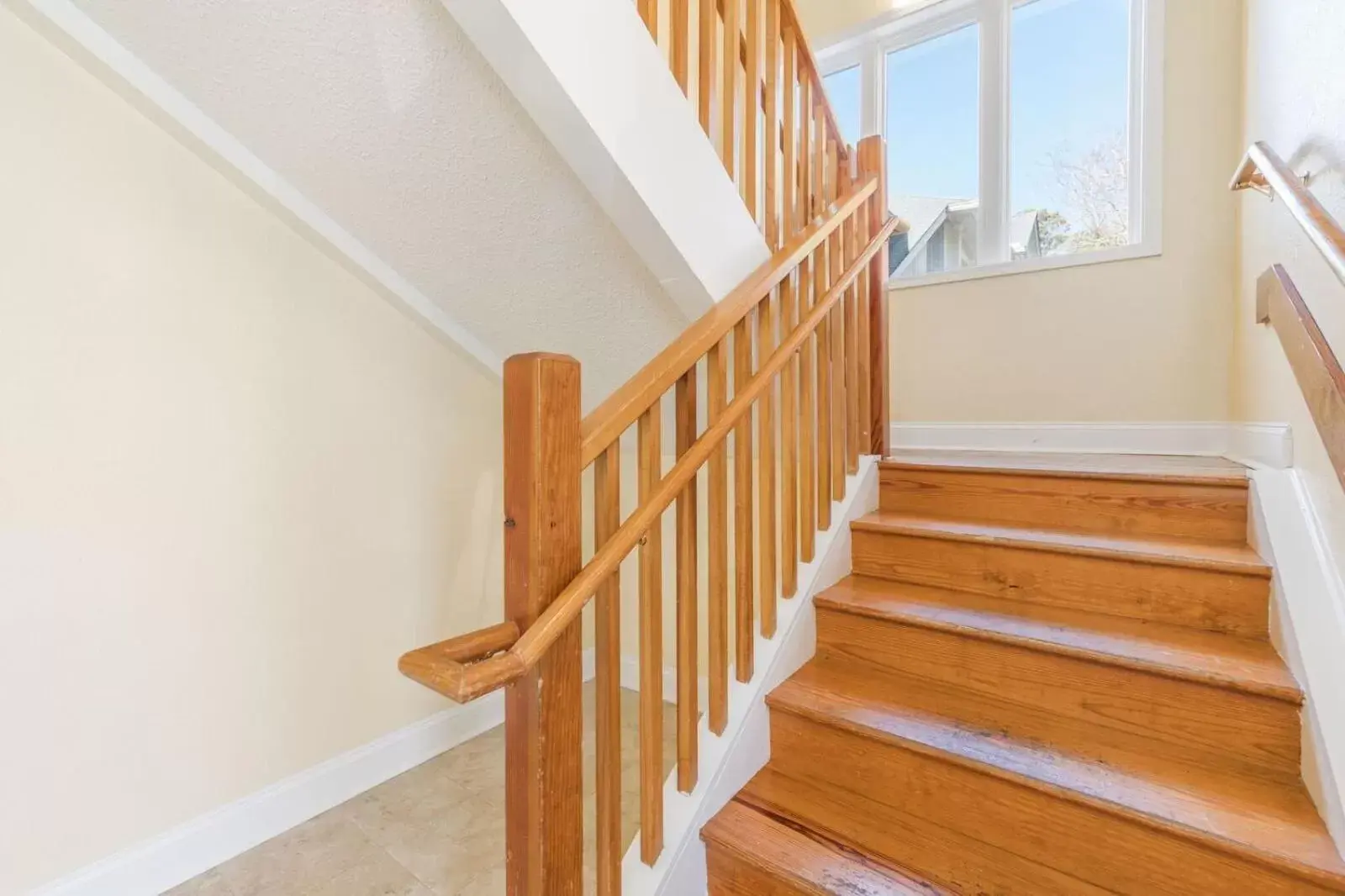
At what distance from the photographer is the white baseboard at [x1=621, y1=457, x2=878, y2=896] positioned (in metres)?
1.19

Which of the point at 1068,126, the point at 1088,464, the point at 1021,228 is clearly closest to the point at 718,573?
the point at 1088,464

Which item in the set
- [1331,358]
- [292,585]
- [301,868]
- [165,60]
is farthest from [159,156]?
[1331,358]

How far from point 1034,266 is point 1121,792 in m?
2.34

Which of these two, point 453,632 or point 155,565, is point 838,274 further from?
point 155,565

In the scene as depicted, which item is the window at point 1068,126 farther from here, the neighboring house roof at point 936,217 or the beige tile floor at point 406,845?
the beige tile floor at point 406,845

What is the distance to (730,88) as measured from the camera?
5.15 feet

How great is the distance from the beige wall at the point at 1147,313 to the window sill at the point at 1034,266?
27mm

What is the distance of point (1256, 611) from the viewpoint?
1.30 meters

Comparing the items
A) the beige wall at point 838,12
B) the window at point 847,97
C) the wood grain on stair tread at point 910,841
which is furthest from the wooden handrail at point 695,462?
the beige wall at point 838,12

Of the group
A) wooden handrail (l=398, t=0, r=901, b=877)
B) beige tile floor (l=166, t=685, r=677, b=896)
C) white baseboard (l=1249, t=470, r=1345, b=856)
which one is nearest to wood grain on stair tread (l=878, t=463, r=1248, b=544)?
white baseboard (l=1249, t=470, r=1345, b=856)

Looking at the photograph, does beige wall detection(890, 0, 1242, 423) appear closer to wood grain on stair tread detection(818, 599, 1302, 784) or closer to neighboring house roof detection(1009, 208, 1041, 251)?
neighboring house roof detection(1009, 208, 1041, 251)

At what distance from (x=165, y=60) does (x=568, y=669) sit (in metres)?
1.58

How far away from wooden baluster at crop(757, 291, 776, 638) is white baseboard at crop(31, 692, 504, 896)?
129cm

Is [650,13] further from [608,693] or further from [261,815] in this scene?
[261,815]
